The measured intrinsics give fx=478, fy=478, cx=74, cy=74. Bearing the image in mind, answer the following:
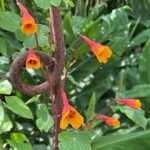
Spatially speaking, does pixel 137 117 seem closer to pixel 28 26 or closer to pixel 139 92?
pixel 139 92

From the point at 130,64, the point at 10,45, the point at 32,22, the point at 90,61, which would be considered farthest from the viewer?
the point at 130,64

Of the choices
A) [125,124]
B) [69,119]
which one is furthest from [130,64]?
[69,119]

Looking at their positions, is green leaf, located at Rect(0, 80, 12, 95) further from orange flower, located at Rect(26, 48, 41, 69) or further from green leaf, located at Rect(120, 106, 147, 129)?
green leaf, located at Rect(120, 106, 147, 129)

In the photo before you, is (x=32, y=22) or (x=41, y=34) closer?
(x=32, y=22)

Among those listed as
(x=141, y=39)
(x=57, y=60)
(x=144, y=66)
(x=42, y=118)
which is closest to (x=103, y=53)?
(x=57, y=60)

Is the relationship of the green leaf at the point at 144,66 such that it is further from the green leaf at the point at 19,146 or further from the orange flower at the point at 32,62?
the orange flower at the point at 32,62

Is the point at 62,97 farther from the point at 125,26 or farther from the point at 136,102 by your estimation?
the point at 125,26

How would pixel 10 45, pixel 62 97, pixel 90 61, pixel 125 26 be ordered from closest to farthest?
pixel 62 97
pixel 10 45
pixel 90 61
pixel 125 26

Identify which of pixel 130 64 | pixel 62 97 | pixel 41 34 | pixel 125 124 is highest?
pixel 41 34
